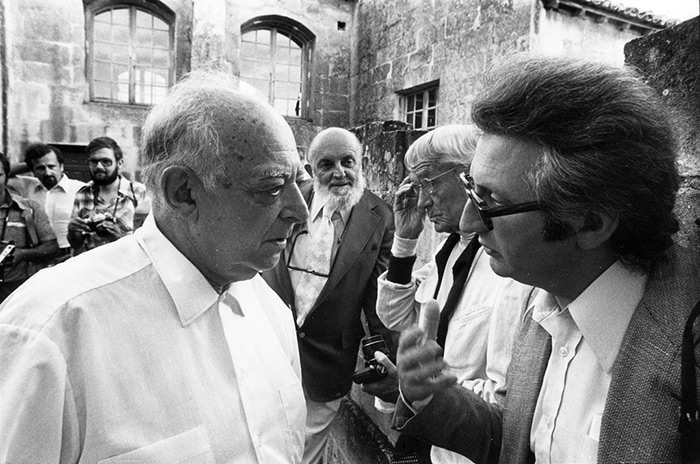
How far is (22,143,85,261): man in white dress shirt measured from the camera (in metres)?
4.88

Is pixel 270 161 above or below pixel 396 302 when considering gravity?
above

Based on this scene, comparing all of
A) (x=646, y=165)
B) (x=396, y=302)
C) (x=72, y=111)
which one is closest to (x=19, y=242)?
(x=396, y=302)

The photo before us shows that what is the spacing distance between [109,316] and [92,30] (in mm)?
11295

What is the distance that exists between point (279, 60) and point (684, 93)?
11503mm

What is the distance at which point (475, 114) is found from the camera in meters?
1.31

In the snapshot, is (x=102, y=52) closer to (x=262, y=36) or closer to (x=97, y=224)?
(x=262, y=36)

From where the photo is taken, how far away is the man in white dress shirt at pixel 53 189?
16.0ft

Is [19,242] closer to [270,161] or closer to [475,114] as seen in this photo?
[270,161]

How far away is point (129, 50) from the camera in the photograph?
35.1ft

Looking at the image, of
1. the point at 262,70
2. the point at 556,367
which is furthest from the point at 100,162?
the point at 262,70

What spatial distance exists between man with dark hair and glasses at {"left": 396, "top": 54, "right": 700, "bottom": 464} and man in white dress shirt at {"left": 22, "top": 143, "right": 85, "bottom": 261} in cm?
472

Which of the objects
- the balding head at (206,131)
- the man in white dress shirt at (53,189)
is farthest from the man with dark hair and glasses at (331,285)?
the man in white dress shirt at (53,189)

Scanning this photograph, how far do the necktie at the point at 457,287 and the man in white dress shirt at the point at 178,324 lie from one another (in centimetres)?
70

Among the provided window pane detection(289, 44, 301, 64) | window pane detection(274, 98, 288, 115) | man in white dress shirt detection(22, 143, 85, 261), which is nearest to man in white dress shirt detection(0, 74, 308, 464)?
man in white dress shirt detection(22, 143, 85, 261)
